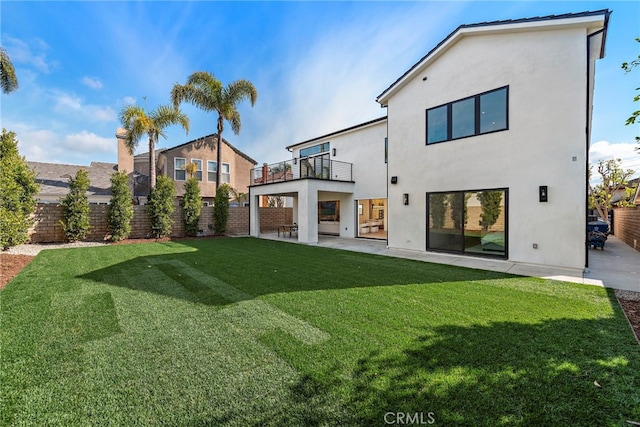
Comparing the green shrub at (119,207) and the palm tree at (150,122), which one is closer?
the green shrub at (119,207)

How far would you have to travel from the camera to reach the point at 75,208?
1255 centimetres

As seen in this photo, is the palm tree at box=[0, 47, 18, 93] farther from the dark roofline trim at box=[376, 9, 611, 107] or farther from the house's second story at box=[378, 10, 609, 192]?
the house's second story at box=[378, 10, 609, 192]

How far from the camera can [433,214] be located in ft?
33.9

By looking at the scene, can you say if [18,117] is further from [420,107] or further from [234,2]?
[420,107]

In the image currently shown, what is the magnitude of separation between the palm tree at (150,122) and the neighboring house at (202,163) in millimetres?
4954

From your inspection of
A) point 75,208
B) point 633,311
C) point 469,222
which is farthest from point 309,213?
point 633,311

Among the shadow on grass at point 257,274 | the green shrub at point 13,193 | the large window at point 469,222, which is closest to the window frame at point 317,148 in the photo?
the large window at point 469,222

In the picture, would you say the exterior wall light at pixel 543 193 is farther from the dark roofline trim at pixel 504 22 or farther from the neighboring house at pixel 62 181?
the neighboring house at pixel 62 181

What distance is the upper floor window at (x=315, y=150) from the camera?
697 inches

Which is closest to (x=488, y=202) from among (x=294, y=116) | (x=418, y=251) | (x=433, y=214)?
(x=433, y=214)

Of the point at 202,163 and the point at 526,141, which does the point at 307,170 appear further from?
the point at 202,163

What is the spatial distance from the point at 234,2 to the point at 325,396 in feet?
43.2

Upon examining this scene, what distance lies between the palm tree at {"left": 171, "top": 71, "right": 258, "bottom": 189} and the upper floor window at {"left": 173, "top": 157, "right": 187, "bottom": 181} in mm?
A: 6013

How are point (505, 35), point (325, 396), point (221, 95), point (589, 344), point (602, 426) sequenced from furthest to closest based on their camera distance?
point (221, 95)
point (505, 35)
point (589, 344)
point (325, 396)
point (602, 426)
